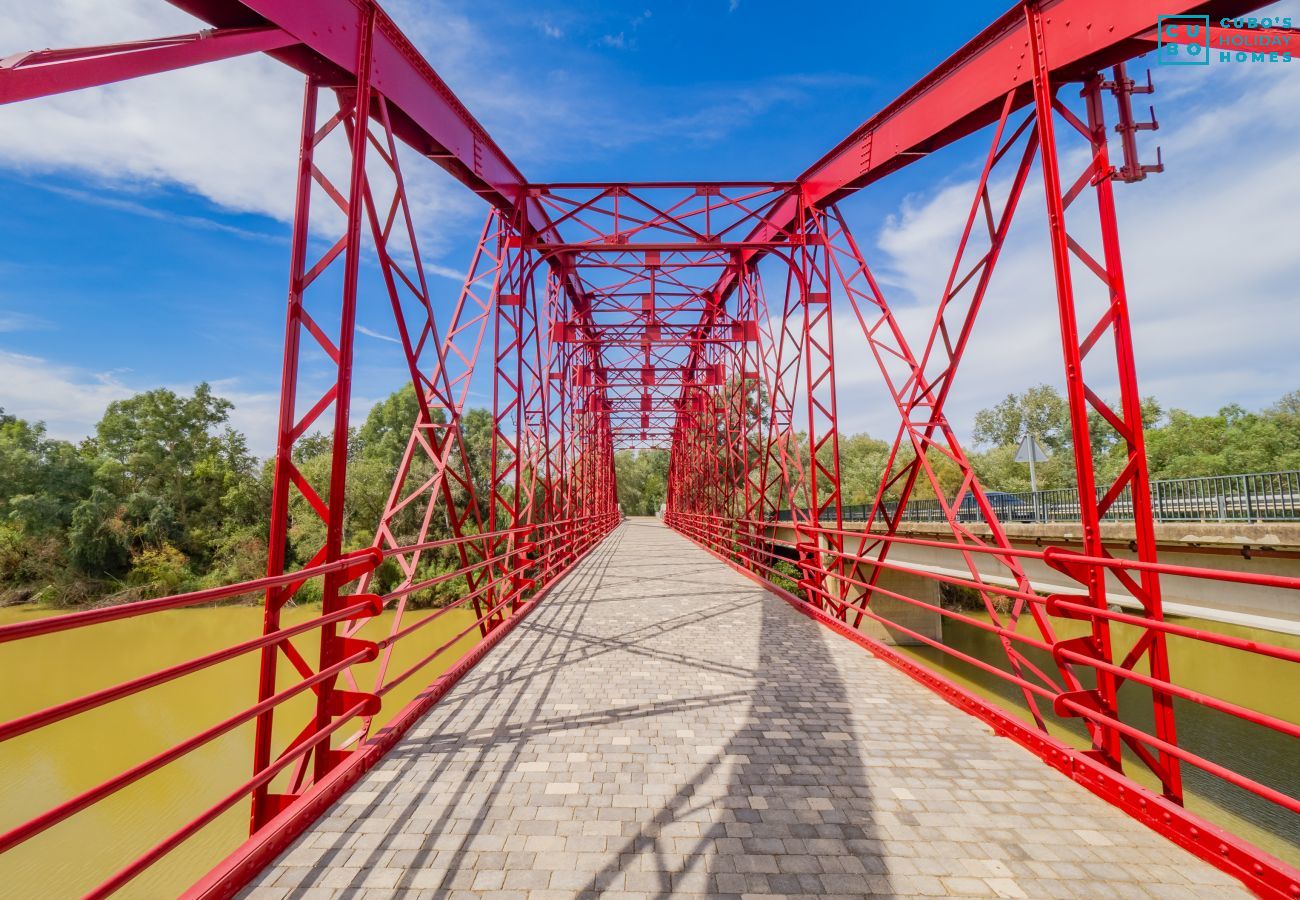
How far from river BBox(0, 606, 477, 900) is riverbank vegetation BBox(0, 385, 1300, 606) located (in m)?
8.47

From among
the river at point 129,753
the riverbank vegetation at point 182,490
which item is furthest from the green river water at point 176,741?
the riverbank vegetation at point 182,490

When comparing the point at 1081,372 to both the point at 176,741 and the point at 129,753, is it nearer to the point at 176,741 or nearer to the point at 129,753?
the point at 129,753

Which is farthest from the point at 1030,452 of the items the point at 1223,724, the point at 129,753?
the point at 129,753

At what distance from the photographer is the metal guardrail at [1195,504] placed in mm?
9844

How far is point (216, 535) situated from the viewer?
34906 mm

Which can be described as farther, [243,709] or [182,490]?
[182,490]

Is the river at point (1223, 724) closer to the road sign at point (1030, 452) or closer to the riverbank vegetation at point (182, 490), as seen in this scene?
the road sign at point (1030, 452)

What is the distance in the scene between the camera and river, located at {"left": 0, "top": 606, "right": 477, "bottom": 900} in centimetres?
834

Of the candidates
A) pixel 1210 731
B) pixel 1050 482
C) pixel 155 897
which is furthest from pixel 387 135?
pixel 1050 482

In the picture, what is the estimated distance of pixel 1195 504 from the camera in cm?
1230

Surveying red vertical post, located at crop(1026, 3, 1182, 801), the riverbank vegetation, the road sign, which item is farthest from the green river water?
the riverbank vegetation

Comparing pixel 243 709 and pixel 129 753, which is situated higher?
pixel 243 709

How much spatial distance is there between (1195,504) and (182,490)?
162 ft

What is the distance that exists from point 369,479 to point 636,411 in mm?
16669
